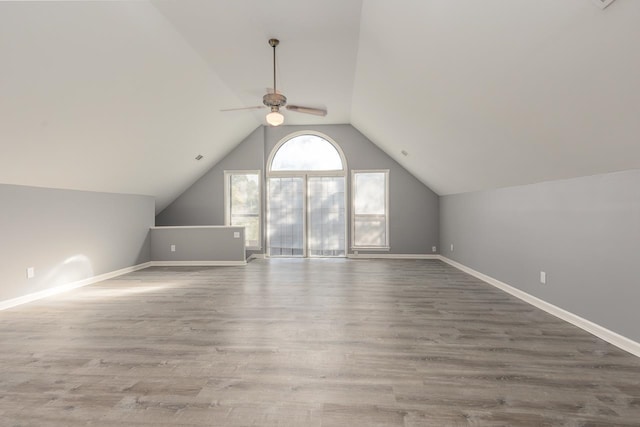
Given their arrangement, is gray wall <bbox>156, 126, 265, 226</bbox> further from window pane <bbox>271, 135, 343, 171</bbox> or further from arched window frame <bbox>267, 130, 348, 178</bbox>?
window pane <bbox>271, 135, 343, 171</bbox>

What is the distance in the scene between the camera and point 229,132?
250 inches

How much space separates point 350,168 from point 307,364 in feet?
18.0

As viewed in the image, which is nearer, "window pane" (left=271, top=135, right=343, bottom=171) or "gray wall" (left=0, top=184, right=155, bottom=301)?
"gray wall" (left=0, top=184, right=155, bottom=301)

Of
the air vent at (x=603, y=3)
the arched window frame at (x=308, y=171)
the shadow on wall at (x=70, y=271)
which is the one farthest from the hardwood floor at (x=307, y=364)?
the arched window frame at (x=308, y=171)

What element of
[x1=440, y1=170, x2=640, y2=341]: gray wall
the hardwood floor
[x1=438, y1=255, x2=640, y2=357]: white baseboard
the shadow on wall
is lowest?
the hardwood floor

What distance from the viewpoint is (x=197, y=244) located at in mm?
6402

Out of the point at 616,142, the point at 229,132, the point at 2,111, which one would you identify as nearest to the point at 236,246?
the point at 229,132

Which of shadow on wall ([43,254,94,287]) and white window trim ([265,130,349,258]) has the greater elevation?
white window trim ([265,130,349,258])

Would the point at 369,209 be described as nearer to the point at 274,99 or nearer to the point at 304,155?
the point at 304,155

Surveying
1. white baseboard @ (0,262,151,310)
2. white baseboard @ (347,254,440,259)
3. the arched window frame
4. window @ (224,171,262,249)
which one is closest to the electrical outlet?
white baseboard @ (347,254,440,259)

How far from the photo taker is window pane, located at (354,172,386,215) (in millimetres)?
7227

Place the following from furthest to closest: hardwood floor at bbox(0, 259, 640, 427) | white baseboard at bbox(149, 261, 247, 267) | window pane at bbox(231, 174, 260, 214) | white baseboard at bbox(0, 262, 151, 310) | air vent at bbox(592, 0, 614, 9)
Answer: window pane at bbox(231, 174, 260, 214), white baseboard at bbox(149, 261, 247, 267), white baseboard at bbox(0, 262, 151, 310), hardwood floor at bbox(0, 259, 640, 427), air vent at bbox(592, 0, 614, 9)

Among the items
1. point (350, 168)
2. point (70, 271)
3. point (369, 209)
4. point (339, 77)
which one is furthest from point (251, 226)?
point (339, 77)

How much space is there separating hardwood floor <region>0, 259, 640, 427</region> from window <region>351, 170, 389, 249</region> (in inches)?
129
